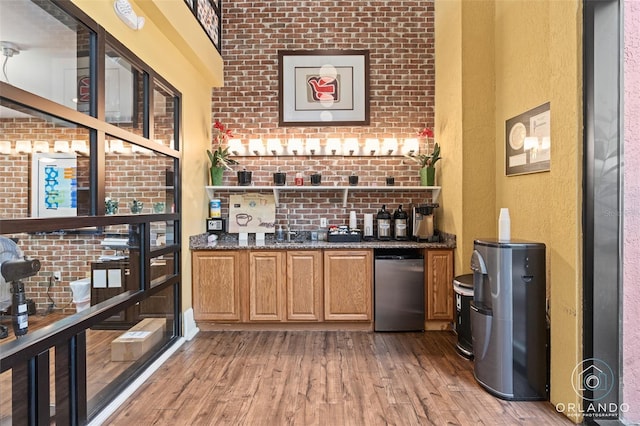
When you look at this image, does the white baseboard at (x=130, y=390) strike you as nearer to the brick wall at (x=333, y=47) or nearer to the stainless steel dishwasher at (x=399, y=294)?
the brick wall at (x=333, y=47)

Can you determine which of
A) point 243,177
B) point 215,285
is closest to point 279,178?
point 243,177

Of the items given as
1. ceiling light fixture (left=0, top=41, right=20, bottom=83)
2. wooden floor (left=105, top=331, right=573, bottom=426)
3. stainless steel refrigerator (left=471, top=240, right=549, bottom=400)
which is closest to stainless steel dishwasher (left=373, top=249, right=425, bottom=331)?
wooden floor (left=105, top=331, right=573, bottom=426)

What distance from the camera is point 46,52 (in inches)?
68.5

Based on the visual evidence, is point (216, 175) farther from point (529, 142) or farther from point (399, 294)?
point (529, 142)

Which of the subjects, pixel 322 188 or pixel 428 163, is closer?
pixel 322 188

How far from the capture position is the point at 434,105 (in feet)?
13.2

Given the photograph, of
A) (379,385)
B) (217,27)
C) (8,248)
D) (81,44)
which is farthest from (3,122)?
(217,27)

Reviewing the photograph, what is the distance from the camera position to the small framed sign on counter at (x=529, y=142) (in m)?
2.38

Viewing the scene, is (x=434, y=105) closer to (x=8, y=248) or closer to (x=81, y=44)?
(x=81, y=44)

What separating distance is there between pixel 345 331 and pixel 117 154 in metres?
2.56

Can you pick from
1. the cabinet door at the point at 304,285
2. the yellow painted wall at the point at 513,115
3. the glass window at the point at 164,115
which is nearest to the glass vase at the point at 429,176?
the yellow painted wall at the point at 513,115

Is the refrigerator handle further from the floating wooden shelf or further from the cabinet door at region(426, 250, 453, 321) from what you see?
the floating wooden shelf

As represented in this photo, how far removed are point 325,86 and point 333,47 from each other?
48 cm

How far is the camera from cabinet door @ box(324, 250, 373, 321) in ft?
11.2
